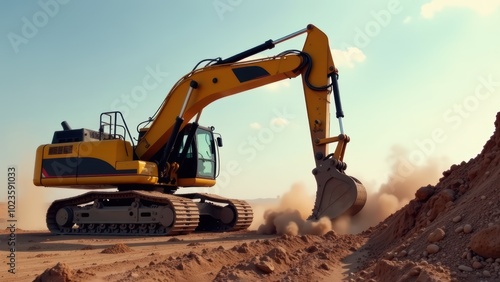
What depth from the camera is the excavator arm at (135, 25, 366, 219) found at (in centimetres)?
1016

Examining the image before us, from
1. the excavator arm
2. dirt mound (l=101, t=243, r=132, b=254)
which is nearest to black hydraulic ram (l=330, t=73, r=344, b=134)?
the excavator arm

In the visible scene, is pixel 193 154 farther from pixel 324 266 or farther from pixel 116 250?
pixel 324 266

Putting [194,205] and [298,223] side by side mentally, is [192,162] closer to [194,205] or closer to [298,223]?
[194,205]

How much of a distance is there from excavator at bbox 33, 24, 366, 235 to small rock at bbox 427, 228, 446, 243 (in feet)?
16.6

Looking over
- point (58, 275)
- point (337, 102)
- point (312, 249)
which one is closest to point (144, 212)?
point (337, 102)

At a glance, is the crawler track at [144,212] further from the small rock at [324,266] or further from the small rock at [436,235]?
the small rock at [436,235]

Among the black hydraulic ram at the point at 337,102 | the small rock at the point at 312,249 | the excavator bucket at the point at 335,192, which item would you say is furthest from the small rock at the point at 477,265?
the black hydraulic ram at the point at 337,102

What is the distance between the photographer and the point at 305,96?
11.2 metres

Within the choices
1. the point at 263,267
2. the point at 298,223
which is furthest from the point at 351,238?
the point at 263,267

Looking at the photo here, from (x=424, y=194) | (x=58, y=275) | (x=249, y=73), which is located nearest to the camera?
(x=58, y=275)

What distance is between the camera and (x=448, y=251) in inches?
179

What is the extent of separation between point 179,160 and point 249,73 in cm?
325

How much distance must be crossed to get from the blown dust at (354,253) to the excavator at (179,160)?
1.44 m

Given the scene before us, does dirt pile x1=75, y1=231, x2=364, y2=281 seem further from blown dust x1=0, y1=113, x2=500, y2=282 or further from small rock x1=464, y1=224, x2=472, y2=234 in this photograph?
small rock x1=464, y1=224, x2=472, y2=234
